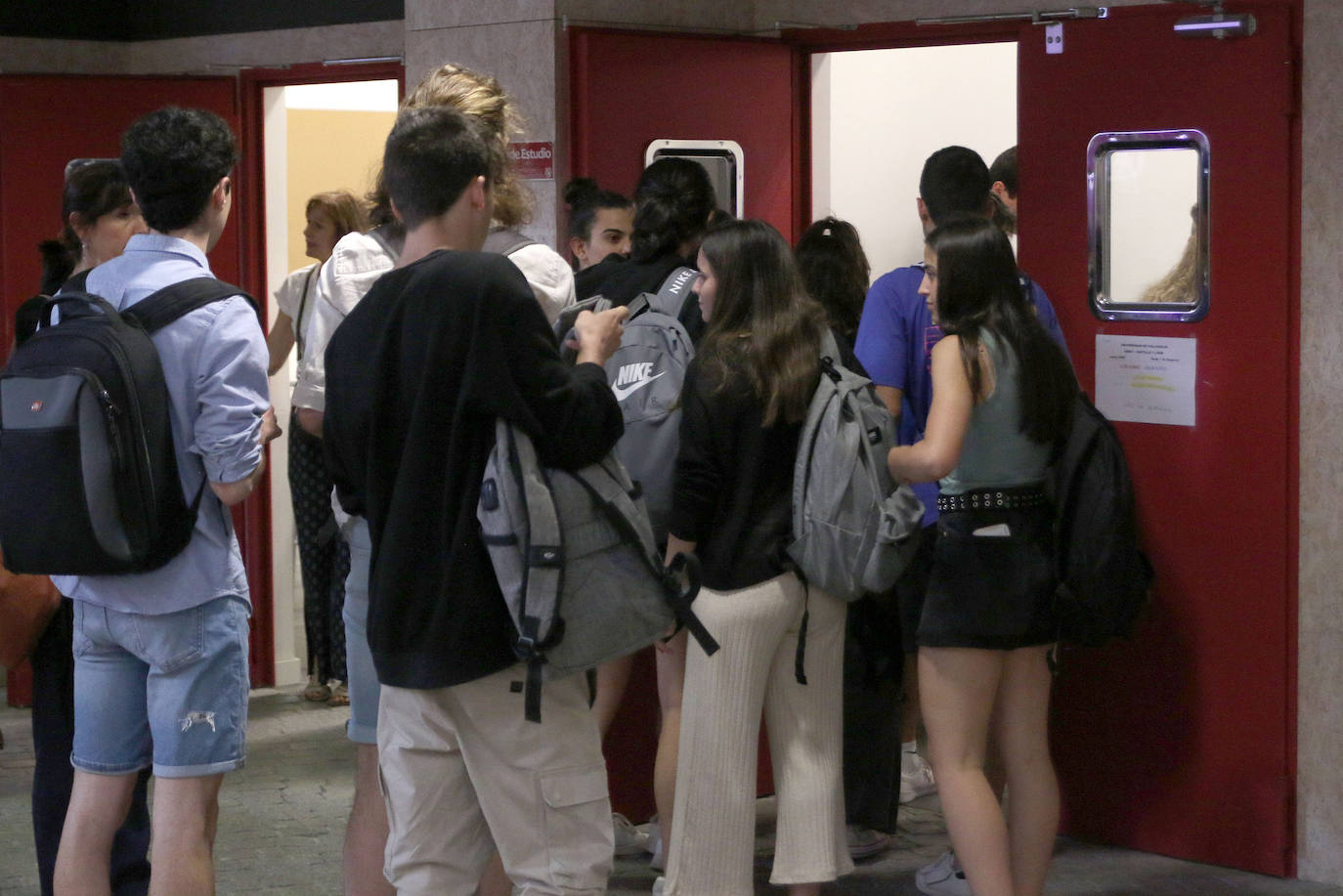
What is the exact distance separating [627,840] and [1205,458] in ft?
6.15

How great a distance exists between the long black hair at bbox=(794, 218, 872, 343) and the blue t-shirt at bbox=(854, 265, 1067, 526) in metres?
0.23

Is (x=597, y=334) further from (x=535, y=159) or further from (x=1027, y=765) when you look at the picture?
(x=535, y=159)

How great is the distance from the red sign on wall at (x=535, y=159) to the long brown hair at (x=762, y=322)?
3.86 feet

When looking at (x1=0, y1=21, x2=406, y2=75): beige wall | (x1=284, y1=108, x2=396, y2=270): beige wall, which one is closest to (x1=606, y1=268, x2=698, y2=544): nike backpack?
(x1=0, y1=21, x2=406, y2=75): beige wall

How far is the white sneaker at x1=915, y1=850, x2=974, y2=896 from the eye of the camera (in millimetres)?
4352

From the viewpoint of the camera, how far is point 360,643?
10.8ft

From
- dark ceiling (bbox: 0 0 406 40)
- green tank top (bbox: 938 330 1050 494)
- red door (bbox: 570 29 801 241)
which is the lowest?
green tank top (bbox: 938 330 1050 494)

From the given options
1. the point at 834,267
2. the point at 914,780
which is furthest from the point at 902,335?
the point at 914,780

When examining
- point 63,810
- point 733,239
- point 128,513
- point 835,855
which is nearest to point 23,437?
point 128,513

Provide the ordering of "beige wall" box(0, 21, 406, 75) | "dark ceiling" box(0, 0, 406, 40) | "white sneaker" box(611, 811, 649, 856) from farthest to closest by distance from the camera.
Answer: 1. "dark ceiling" box(0, 0, 406, 40)
2. "beige wall" box(0, 21, 406, 75)
3. "white sneaker" box(611, 811, 649, 856)

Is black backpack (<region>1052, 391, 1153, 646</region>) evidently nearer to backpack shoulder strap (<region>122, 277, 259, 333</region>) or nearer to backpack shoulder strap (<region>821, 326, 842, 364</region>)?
backpack shoulder strap (<region>821, 326, 842, 364</region>)

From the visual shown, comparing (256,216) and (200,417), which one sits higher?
(256,216)

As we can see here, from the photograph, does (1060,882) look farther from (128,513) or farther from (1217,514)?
(128,513)

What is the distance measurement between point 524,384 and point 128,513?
0.89m
